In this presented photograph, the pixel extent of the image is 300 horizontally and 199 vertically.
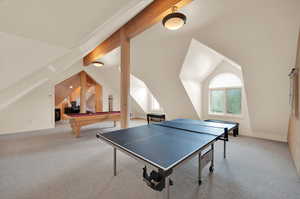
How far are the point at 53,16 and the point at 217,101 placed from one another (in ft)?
17.1

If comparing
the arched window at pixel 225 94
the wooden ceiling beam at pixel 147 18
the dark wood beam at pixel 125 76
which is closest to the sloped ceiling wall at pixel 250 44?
the wooden ceiling beam at pixel 147 18

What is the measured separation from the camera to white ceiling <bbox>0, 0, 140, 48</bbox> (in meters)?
1.05

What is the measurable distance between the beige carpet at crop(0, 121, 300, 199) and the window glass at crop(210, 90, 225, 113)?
1.93 meters

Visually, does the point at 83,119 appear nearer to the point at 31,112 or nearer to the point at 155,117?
the point at 31,112

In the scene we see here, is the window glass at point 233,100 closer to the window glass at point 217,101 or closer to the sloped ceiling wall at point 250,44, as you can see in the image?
the window glass at point 217,101

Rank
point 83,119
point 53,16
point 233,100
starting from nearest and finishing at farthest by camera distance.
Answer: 1. point 53,16
2. point 83,119
3. point 233,100

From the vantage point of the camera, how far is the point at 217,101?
16.1ft

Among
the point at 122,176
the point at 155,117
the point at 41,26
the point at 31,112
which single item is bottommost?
the point at 122,176

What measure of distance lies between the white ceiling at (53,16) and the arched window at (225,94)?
448cm

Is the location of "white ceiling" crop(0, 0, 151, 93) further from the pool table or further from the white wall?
the white wall

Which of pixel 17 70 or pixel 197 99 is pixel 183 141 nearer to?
pixel 17 70

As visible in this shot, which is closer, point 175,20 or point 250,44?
point 175,20

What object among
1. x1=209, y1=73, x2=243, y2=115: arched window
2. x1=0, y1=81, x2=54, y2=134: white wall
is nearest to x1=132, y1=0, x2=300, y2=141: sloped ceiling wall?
x1=209, y1=73, x2=243, y2=115: arched window

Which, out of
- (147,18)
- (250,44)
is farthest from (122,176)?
(250,44)
